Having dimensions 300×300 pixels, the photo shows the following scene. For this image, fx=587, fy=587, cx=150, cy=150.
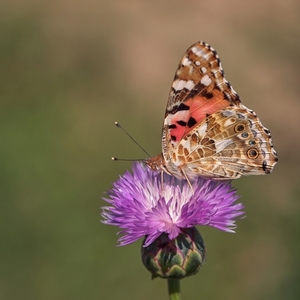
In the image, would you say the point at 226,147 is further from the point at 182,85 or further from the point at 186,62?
the point at 186,62

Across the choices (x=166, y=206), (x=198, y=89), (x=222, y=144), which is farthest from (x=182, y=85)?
(x=166, y=206)

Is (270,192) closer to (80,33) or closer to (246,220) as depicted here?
(246,220)

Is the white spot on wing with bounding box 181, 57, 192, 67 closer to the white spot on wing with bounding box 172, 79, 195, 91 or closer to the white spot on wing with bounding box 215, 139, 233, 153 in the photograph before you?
the white spot on wing with bounding box 172, 79, 195, 91

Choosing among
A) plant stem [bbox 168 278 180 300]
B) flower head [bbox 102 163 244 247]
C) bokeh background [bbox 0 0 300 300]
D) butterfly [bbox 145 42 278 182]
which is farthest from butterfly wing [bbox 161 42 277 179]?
bokeh background [bbox 0 0 300 300]

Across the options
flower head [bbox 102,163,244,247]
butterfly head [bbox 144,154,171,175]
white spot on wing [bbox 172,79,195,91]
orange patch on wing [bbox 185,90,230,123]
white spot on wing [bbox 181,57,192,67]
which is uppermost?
white spot on wing [bbox 181,57,192,67]

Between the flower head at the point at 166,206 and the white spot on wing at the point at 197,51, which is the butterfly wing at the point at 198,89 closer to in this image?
the white spot on wing at the point at 197,51

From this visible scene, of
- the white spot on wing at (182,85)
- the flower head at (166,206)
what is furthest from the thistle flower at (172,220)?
the white spot on wing at (182,85)
